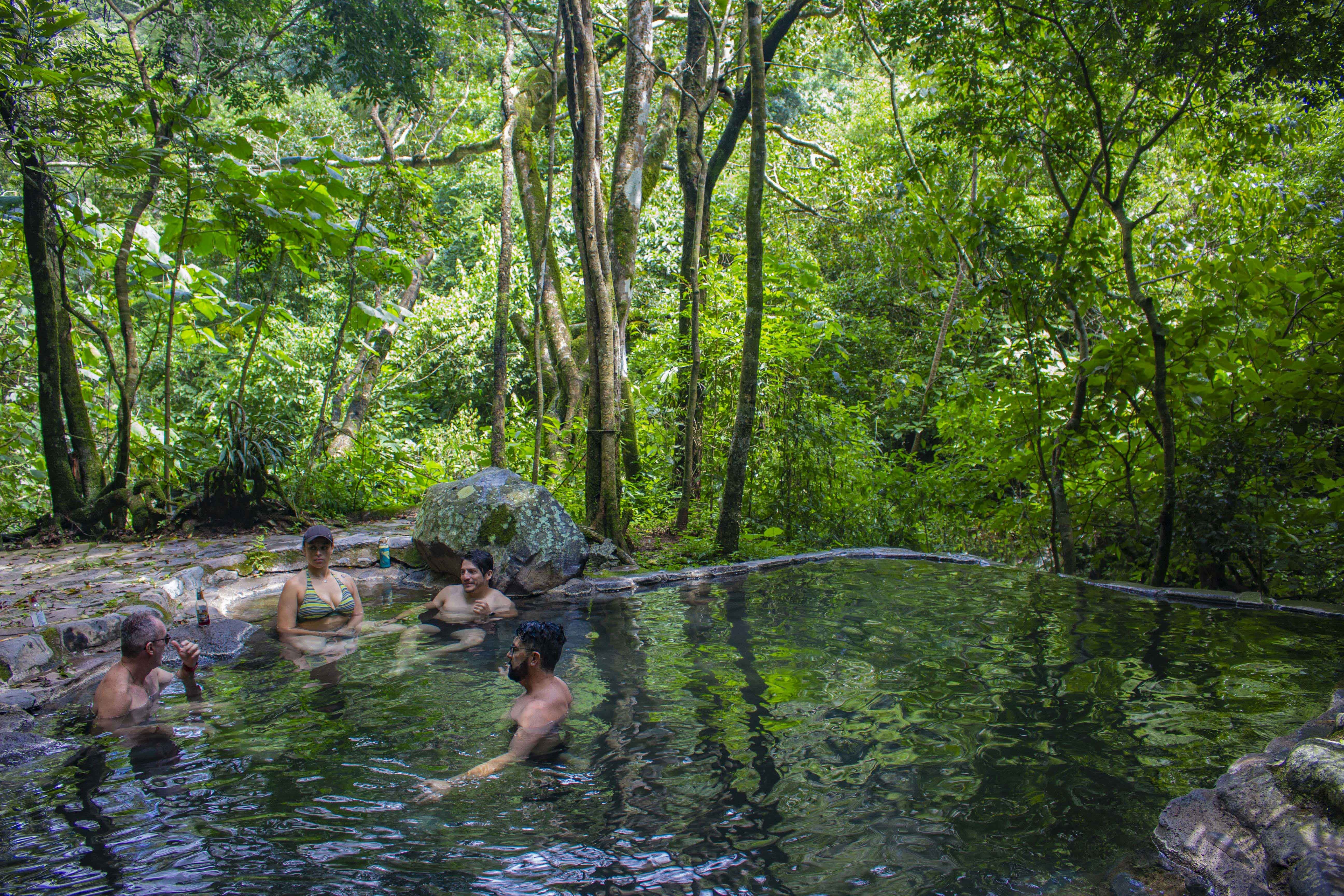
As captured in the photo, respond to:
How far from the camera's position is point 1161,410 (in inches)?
223

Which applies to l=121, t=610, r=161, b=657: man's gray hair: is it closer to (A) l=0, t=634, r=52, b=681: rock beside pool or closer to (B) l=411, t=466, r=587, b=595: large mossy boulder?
(A) l=0, t=634, r=52, b=681: rock beside pool

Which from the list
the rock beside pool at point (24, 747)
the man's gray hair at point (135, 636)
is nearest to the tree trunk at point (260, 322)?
the man's gray hair at point (135, 636)

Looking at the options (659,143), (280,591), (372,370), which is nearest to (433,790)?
(280,591)

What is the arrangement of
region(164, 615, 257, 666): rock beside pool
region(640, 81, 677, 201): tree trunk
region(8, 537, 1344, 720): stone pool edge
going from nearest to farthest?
region(8, 537, 1344, 720): stone pool edge → region(164, 615, 257, 666): rock beside pool → region(640, 81, 677, 201): tree trunk

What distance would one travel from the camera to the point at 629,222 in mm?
9773

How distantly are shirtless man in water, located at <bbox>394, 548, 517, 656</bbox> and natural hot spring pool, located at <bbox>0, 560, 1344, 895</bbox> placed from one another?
1.56 ft

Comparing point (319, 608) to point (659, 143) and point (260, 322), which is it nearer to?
point (260, 322)

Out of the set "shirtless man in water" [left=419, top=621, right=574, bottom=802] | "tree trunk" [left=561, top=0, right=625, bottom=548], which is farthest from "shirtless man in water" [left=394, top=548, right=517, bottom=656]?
"tree trunk" [left=561, top=0, right=625, bottom=548]

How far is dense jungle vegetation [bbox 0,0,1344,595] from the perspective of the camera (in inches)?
230

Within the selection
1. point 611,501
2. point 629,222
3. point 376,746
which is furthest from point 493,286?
point 376,746

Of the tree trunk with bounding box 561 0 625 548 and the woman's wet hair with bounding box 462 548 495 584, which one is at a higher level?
the tree trunk with bounding box 561 0 625 548

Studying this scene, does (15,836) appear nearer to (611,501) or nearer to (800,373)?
(611,501)

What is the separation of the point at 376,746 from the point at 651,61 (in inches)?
284

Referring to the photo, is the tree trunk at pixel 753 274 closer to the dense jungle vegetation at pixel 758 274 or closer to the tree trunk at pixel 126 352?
the dense jungle vegetation at pixel 758 274
